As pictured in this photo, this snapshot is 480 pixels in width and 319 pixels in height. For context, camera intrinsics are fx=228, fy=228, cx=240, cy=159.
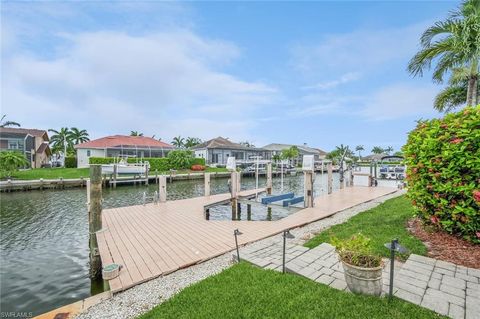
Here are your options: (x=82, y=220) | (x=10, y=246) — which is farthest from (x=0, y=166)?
(x=10, y=246)

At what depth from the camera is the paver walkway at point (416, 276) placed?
2.70 m

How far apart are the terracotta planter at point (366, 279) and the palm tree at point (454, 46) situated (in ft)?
21.9

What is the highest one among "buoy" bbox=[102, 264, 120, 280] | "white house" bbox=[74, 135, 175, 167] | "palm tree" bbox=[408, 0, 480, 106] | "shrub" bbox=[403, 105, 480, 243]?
"palm tree" bbox=[408, 0, 480, 106]

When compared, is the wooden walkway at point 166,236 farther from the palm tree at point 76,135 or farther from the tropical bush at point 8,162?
the palm tree at point 76,135

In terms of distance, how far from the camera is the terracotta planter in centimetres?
270

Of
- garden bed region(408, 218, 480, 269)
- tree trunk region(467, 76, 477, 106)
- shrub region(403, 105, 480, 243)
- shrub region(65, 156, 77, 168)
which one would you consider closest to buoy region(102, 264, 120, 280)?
garden bed region(408, 218, 480, 269)

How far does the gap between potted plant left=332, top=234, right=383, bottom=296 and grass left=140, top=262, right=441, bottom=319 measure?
0.36 feet

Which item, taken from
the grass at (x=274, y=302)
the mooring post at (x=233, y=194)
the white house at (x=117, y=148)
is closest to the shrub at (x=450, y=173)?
the grass at (x=274, y=302)

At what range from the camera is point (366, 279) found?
2730mm

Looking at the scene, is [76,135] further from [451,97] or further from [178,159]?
[451,97]

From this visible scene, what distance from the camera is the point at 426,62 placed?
23.7ft

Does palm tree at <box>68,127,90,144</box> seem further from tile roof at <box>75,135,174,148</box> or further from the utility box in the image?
the utility box

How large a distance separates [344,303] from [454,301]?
1.34 meters

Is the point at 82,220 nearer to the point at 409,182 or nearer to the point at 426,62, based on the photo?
the point at 409,182
